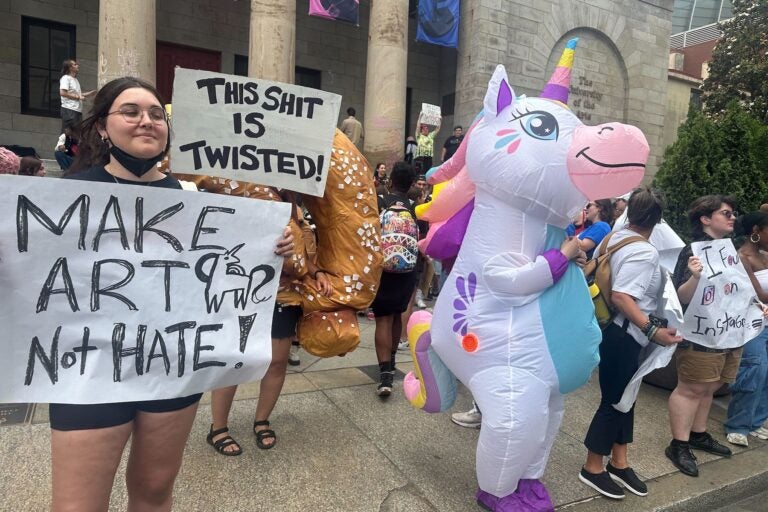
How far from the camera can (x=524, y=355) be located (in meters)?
2.52

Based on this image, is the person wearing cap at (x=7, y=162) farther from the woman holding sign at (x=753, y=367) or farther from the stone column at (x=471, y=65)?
the stone column at (x=471, y=65)

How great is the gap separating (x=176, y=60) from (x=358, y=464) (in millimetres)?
12344

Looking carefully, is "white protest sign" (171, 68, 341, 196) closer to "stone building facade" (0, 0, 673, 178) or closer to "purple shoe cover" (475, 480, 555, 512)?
"purple shoe cover" (475, 480, 555, 512)

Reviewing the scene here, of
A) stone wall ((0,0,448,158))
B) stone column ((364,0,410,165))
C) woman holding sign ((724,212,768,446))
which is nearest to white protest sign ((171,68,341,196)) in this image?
woman holding sign ((724,212,768,446))

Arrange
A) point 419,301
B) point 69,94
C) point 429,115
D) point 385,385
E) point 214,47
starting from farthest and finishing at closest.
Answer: point 214,47
point 429,115
point 69,94
point 419,301
point 385,385

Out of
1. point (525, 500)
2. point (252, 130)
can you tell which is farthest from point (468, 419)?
point (252, 130)

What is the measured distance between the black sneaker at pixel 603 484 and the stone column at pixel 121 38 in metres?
8.78

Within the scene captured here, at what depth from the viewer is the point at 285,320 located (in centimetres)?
311

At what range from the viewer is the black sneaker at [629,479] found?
126 inches

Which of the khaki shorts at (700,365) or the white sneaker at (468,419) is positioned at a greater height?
the khaki shorts at (700,365)

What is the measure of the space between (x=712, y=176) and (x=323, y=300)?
16.8ft

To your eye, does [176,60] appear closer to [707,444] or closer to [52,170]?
[52,170]

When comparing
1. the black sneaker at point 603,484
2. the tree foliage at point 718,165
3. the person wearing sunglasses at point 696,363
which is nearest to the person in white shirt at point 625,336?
the black sneaker at point 603,484

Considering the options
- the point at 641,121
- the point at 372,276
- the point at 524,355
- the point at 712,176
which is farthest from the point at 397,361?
the point at 641,121
